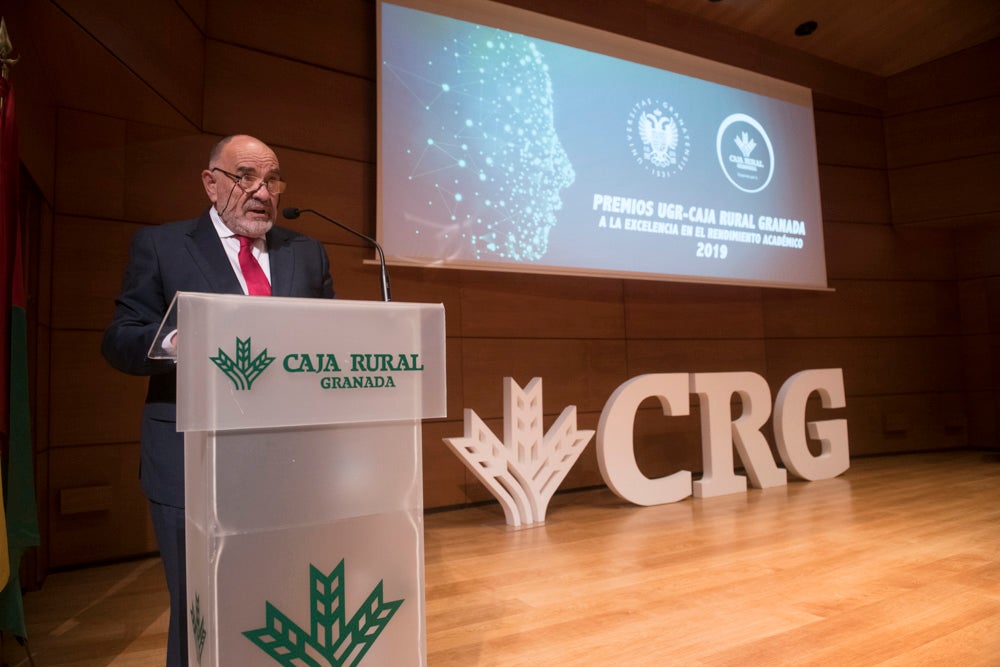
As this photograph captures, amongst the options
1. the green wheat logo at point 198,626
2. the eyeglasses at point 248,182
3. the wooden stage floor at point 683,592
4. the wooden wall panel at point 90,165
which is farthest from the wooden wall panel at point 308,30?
the green wheat logo at point 198,626

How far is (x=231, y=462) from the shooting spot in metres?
0.90

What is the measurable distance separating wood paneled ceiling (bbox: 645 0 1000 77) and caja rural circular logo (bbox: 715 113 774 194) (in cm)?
75

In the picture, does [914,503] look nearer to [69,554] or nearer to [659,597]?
[659,597]

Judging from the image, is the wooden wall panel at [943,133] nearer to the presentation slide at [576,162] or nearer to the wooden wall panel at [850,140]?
the wooden wall panel at [850,140]

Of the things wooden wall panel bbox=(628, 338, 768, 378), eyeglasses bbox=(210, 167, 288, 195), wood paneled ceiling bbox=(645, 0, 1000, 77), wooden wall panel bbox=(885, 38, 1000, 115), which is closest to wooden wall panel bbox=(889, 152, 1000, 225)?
A: wooden wall panel bbox=(885, 38, 1000, 115)

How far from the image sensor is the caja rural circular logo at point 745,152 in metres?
4.70

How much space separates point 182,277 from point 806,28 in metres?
5.19

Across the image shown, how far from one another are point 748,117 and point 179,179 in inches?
151

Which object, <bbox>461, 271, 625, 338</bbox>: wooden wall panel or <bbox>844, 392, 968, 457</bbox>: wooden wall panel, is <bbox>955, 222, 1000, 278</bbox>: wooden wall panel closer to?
<bbox>844, 392, 968, 457</bbox>: wooden wall panel


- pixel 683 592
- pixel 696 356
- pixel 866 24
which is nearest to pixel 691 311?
pixel 696 356

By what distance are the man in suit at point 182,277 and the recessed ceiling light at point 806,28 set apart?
15.8ft

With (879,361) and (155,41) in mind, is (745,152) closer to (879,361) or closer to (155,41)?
(879,361)

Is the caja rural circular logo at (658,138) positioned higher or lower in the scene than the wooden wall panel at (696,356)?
higher

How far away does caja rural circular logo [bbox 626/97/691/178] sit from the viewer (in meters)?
4.32
